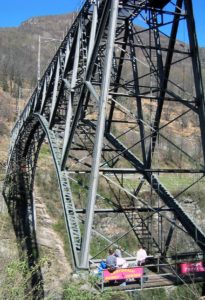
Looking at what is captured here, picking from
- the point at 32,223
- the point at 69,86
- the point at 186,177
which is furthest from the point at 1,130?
the point at 69,86

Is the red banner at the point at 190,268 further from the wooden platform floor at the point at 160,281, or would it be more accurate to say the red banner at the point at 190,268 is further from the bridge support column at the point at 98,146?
the bridge support column at the point at 98,146

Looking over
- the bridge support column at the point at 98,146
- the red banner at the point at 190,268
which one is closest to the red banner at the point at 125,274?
the bridge support column at the point at 98,146

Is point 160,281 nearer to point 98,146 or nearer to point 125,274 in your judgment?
point 125,274

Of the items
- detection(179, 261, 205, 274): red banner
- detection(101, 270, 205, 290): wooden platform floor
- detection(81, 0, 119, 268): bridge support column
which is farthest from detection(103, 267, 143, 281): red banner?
detection(179, 261, 205, 274): red banner

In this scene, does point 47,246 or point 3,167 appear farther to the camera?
point 3,167

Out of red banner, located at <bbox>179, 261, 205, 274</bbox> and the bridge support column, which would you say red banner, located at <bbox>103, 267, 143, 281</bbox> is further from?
red banner, located at <bbox>179, 261, 205, 274</bbox>

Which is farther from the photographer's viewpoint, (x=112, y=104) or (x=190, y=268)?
(x=112, y=104)

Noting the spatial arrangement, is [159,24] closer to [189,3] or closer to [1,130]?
[189,3]

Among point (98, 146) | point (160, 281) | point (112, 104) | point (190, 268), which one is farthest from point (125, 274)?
point (112, 104)
